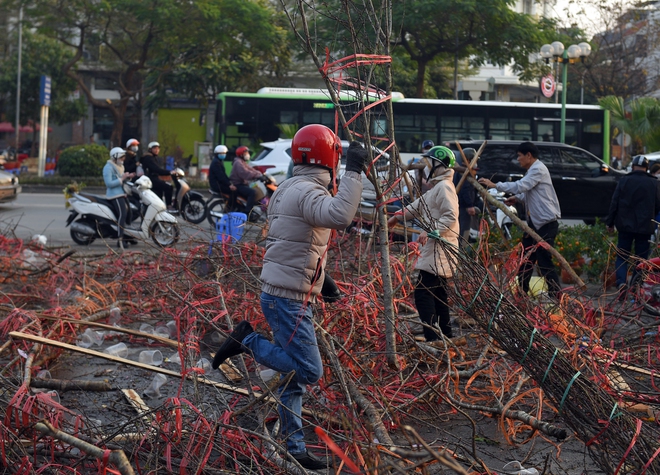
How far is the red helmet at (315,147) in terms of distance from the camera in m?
3.85

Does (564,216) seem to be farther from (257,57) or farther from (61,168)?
(257,57)

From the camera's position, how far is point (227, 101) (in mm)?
23781

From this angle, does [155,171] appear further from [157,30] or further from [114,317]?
[157,30]

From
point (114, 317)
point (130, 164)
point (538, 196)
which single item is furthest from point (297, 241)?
point (130, 164)

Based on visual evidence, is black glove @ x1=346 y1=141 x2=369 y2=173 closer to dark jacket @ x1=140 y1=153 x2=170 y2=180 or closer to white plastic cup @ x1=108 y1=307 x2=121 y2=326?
white plastic cup @ x1=108 y1=307 x2=121 y2=326

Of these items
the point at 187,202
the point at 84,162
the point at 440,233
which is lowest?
the point at 440,233

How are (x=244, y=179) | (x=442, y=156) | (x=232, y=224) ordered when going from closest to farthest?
(x=442, y=156) < (x=232, y=224) < (x=244, y=179)

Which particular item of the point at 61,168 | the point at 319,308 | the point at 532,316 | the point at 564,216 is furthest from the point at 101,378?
the point at 61,168

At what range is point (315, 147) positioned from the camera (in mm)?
3850

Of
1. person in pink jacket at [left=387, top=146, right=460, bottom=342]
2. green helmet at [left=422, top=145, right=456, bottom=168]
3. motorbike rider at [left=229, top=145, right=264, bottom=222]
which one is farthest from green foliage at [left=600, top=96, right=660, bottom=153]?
person in pink jacket at [left=387, top=146, right=460, bottom=342]

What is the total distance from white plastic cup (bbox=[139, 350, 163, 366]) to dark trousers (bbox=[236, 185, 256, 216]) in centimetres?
788

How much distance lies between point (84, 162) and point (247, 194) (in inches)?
548

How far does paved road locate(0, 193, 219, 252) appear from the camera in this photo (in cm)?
1233

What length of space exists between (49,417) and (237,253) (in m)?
3.43
